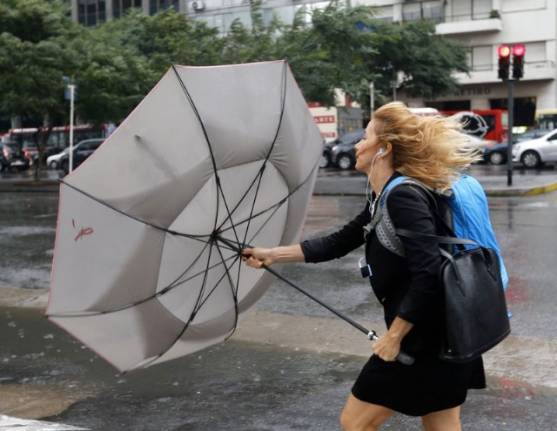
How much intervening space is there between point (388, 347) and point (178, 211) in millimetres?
1069

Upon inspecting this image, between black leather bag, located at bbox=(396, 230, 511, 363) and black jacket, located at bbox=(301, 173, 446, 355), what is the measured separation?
38 millimetres

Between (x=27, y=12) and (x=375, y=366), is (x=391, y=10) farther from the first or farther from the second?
(x=375, y=366)

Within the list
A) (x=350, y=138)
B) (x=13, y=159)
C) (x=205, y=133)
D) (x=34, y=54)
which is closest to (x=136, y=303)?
(x=205, y=133)

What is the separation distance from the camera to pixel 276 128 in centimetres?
339

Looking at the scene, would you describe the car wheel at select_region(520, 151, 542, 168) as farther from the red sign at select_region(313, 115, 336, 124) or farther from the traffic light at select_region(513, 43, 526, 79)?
the traffic light at select_region(513, 43, 526, 79)

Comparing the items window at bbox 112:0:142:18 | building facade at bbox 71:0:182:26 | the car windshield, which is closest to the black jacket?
the car windshield

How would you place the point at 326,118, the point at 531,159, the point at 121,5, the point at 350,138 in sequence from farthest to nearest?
the point at 121,5, the point at 326,118, the point at 350,138, the point at 531,159

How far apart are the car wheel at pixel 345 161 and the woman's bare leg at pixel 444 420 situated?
30461 millimetres

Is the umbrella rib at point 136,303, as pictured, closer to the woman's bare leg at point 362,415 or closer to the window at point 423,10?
the woman's bare leg at point 362,415

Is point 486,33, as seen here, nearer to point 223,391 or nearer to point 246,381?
A: point 246,381

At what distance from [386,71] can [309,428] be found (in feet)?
121

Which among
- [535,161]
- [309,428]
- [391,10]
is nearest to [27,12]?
[535,161]

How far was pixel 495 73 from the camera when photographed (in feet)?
158

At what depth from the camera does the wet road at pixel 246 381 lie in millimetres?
4410
